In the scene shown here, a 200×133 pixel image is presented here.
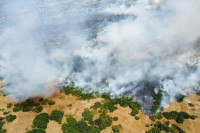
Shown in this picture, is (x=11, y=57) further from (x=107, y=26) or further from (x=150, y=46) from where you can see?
(x=150, y=46)

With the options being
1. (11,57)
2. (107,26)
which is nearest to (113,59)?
(107,26)

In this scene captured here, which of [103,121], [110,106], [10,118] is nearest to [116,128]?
[103,121]

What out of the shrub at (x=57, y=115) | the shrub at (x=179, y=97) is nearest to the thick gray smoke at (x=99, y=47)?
the shrub at (x=179, y=97)

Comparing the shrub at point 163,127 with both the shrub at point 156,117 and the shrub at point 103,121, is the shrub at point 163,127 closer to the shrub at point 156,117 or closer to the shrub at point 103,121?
the shrub at point 156,117

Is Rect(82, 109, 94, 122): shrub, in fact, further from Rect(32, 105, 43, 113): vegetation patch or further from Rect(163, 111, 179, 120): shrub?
Rect(163, 111, 179, 120): shrub

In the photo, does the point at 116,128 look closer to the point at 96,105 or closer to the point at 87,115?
the point at 87,115

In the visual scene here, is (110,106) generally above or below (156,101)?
above
